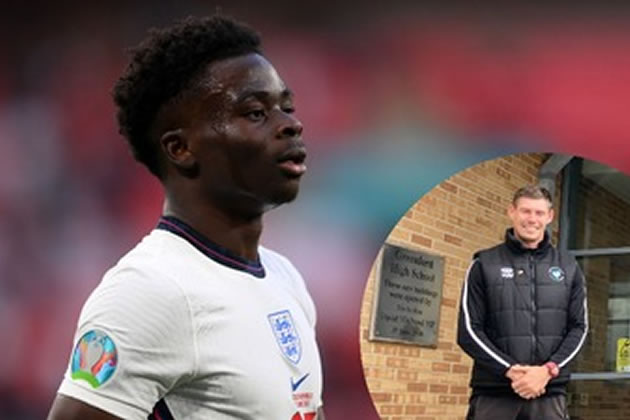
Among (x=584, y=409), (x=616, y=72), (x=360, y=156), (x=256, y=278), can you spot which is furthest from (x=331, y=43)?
(x=256, y=278)

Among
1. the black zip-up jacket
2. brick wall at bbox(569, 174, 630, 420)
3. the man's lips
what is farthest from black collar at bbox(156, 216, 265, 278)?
brick wall at bbox(569, 174, 630, 420)

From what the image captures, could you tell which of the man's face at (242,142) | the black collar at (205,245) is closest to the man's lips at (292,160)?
the man's face at (242,142)

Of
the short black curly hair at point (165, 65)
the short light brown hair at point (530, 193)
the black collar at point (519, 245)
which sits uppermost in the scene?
the short light brown hair at point (530, 193)

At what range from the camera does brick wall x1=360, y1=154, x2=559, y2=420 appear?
10.6ft

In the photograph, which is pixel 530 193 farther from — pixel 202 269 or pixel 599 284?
pixel 202 269

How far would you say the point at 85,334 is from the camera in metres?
0.92

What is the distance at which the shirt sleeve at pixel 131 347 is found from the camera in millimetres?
912

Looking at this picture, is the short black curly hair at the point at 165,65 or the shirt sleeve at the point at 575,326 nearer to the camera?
the short black curly hair at the point at 165,65

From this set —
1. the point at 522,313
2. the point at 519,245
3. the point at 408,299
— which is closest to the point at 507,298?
the point at 522,313

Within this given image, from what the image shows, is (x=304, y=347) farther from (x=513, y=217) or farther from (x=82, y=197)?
(x=82, y=197)

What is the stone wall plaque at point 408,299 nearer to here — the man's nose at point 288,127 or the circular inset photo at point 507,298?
the circular inset photo at point 507,298

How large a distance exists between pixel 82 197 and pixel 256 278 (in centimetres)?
310

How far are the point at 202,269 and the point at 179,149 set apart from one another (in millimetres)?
128

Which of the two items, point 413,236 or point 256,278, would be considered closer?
point 256,278
